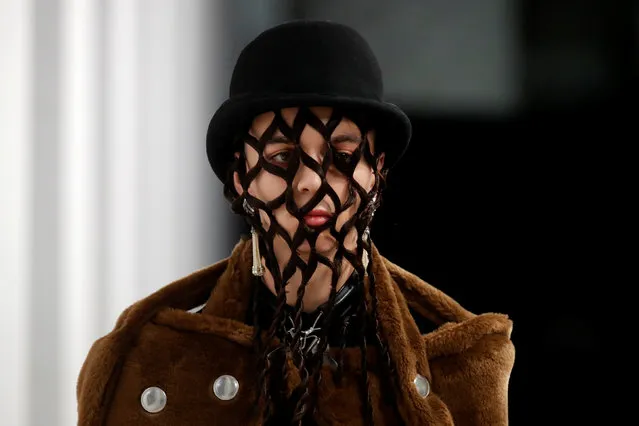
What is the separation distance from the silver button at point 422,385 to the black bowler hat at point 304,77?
1.41ft

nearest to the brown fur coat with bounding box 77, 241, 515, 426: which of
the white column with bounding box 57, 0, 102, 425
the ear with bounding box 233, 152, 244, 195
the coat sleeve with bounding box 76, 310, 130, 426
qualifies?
the coat sleeve with bounding box 76, 310, 130, 426

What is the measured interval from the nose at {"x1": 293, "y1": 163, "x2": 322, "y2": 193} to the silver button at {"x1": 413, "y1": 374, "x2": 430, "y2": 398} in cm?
37

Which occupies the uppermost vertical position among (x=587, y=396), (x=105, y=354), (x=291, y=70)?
(x=291, y=70)

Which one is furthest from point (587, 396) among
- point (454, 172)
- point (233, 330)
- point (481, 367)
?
point (233, 330)

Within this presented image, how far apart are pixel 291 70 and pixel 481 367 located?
2.02ft

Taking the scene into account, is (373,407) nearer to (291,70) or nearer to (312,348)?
(312,348)

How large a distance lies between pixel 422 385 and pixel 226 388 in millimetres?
331

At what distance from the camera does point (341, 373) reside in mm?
1069

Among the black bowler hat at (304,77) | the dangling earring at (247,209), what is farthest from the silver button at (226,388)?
the black bowler hat at (304,77)

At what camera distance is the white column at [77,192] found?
52.7 inches

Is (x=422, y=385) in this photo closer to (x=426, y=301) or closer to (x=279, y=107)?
(x=426, y=301)

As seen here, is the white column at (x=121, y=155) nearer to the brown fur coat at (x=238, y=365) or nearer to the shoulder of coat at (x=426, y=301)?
the brown fur coat at (x=238, y=365)

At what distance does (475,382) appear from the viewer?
3.66ft

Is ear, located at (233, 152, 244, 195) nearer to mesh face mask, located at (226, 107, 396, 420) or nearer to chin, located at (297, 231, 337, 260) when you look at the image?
mesh face mask, located at (226, 107, 396, 420)
